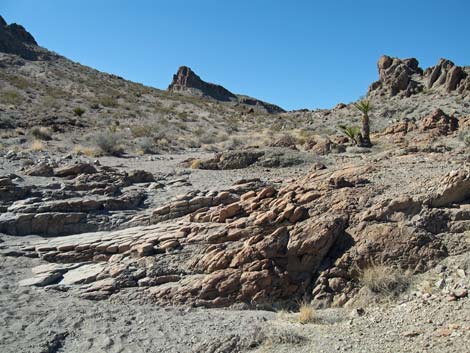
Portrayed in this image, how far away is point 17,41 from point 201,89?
31545 millimetres

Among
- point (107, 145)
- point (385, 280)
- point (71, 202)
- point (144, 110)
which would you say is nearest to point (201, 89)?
point (144, 110)

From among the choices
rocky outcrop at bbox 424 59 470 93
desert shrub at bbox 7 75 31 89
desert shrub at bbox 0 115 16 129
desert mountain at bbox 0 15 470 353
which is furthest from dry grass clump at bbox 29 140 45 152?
rocky outcrop at bbox 424 59 470 93

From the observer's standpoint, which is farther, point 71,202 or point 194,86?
point 194,86

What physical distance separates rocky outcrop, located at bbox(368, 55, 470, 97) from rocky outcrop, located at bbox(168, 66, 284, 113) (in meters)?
34.2

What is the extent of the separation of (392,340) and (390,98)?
35.9m

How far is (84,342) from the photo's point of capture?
5.94m

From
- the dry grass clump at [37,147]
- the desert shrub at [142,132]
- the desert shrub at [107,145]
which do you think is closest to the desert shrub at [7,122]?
the dry grass clump at [37,147]

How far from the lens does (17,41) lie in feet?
173

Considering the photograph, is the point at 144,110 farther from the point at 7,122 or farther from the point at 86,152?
the point at 86,152

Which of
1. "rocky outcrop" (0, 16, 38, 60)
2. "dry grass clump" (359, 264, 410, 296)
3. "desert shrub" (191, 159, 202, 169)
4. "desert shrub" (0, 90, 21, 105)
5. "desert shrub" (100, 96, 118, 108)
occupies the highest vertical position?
"rocky outcrop" (0, 16, 38, 60)

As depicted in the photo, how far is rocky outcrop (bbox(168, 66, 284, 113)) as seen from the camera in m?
75.4

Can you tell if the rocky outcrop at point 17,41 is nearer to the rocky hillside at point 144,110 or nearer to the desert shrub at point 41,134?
the rocky hillside at point 144,110

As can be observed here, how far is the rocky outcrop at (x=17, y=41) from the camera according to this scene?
50000mm

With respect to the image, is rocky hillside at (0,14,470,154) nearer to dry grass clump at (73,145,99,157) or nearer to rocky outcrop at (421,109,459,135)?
dry grass clump at (73,145,99,157)
